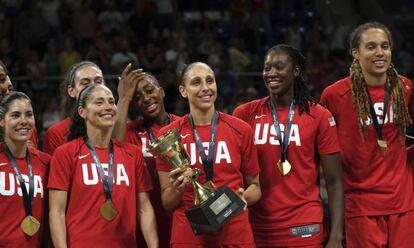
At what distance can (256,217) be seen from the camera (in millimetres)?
5230

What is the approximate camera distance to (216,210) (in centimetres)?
468

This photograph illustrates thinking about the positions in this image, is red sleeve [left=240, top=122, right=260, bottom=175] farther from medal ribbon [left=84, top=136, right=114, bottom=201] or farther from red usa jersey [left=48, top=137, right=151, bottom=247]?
medal ribbon [left=84, top=136, right=114, bottom=201]

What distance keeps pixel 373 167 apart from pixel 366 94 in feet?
1.52

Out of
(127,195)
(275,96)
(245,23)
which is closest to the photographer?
(127,195)

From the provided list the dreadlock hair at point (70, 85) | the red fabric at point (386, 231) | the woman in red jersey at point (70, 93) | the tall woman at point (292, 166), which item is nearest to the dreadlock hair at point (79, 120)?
the woman in red jersey at point (70, 93)

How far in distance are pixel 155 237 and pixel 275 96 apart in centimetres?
114

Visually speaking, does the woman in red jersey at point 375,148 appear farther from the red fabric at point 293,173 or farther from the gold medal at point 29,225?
the gold medal at point 29,225

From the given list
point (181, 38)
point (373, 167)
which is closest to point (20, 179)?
point (373, 167)

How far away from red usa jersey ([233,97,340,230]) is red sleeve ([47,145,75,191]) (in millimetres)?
1137

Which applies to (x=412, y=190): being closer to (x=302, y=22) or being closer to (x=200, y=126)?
(x=200, y=126)

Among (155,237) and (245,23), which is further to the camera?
(245,23)

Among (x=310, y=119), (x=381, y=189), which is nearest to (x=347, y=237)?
(x=381, y=189)

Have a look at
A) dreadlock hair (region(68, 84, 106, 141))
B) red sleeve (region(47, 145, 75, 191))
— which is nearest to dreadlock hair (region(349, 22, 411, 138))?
dreadlock hair (region(68, 84, 106, 141))

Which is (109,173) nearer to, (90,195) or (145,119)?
(90,195)
